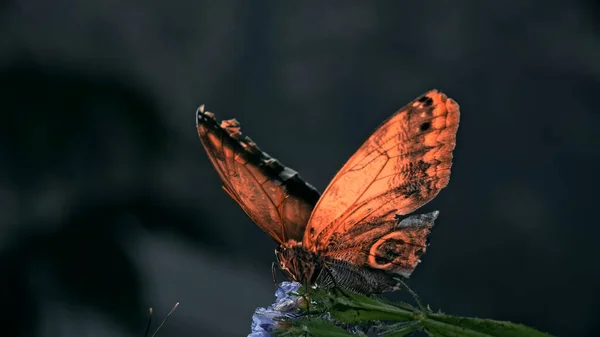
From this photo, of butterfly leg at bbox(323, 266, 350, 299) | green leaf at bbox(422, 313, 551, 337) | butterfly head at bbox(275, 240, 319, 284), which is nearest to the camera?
green leaf at bbox(422, 313, 551, 337)

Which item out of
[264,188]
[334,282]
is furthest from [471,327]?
[264,188]

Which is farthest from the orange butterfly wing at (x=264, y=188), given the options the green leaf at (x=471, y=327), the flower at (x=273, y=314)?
the green leaf at (x=471, y=327)

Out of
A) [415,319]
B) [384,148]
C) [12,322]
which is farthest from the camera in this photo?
[12,322]

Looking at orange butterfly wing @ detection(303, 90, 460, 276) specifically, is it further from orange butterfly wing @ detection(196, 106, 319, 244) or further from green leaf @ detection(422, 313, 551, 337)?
green leaf @ detection(422, 313, 551, 337)

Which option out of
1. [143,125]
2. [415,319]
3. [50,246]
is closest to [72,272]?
[50,246]

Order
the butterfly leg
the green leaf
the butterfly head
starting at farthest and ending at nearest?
the butterfly head < the butterfly leg < the green leaf

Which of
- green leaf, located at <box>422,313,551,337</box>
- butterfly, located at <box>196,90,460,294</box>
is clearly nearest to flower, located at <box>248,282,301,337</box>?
butterfly, located at <box>196,90,460,294</box>

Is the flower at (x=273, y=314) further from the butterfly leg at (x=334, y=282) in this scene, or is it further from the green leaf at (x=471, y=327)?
the green leaf at (x=471, y=327)

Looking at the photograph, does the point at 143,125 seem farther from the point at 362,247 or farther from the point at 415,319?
the point at 415,319
